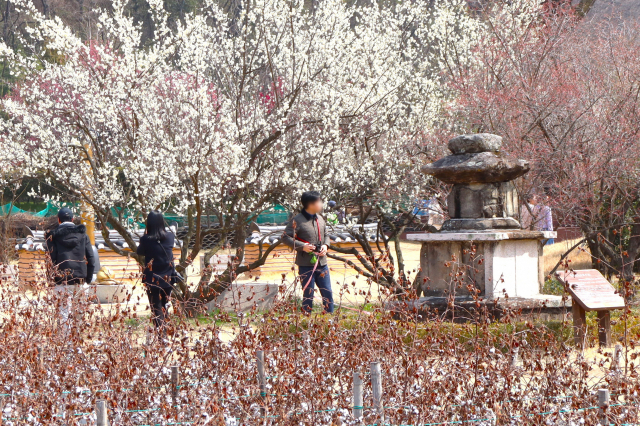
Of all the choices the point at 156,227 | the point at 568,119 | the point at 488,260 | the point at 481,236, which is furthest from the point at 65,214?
the point at 568,119

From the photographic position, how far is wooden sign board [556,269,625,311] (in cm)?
646

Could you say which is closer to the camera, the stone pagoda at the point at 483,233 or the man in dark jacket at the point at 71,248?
the stone pagoda at the point at 483,233

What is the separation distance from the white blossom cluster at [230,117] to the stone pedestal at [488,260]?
2.70 m

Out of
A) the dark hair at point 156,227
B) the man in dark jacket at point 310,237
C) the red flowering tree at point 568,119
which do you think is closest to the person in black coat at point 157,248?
the dark hair at point 156,227

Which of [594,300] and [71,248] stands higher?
[71,248]

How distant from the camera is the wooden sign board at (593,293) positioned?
646cm

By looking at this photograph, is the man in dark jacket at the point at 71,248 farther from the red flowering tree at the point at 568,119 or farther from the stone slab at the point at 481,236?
the red flowering tree at the point at 568,119

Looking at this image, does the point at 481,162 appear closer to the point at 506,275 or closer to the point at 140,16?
the point at 506,275

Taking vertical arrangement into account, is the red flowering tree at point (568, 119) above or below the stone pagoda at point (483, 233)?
above

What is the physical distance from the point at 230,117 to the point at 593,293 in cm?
512

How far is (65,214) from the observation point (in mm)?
7914

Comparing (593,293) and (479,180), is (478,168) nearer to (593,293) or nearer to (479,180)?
(479,180)

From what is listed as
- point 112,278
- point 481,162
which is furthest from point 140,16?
point 481,162

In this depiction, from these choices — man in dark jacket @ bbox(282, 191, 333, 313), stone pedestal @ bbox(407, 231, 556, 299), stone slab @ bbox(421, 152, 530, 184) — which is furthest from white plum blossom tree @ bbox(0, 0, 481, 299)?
stone slab @ bbox(421, 152, 530, 184)
